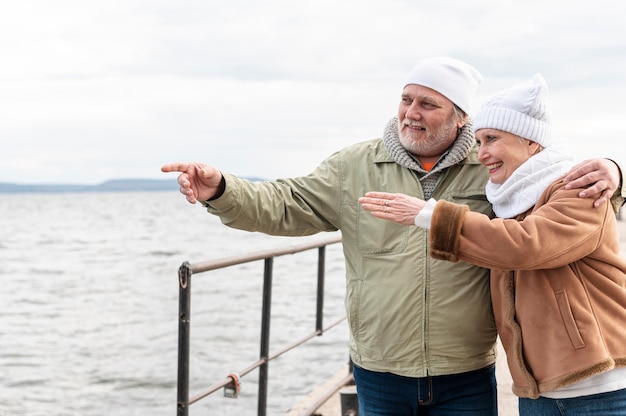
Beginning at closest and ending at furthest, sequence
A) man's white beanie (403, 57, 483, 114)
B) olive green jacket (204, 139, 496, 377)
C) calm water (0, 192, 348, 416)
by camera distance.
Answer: olive green jacket (204, 139, 496, 377)
man's white beanie (403, 57, 483, 114)
calm water (0, 192, 348, 416)

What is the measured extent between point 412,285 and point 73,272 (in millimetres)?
22994

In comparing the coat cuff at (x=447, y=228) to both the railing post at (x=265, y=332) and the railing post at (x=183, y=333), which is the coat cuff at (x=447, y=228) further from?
the railing post at (x=265, y=332)

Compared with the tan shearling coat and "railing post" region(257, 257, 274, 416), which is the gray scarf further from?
"railing post" region(257, 257, 274, 416)

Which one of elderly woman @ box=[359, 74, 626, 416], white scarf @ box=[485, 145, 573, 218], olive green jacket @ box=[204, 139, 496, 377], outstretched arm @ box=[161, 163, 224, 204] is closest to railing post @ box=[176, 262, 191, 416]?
olive green jacket @ box=[204, 139, 496, 377]

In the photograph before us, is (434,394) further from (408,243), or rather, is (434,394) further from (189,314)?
(189,314)

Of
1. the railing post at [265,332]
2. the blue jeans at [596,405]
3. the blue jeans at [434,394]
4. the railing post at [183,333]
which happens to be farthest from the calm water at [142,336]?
the blue jeans at [596,405]

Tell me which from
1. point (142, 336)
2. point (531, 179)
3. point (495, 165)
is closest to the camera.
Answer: point (531, 179)

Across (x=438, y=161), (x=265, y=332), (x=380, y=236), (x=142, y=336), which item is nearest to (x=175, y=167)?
(x=380, y=236)

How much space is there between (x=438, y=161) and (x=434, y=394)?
2.54 ft

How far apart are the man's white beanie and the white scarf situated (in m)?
0.43

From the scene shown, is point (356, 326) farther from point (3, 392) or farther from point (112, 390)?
point (3, 392)

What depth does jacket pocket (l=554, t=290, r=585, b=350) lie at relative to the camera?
2.27m

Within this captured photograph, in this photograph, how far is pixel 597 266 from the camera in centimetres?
232

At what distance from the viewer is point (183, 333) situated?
339 cm
